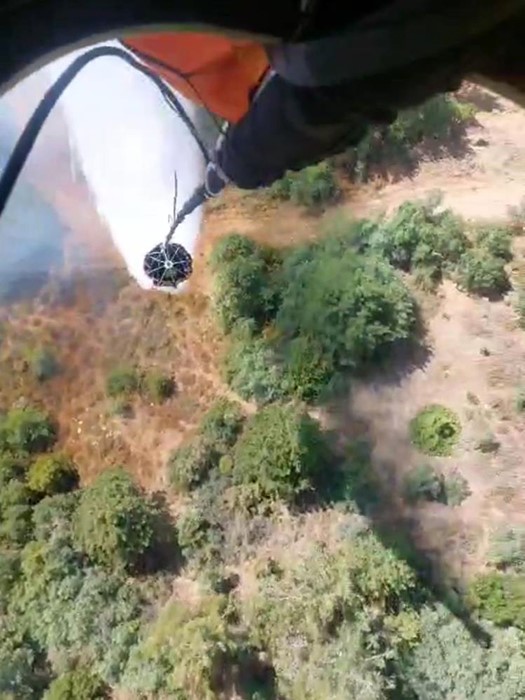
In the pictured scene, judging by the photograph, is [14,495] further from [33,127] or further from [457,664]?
[33,127]

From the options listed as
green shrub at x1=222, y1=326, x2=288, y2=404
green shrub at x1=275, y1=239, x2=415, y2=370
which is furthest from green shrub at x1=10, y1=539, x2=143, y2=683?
green shrub at x1=275, y1=239, x2=415, y2=370

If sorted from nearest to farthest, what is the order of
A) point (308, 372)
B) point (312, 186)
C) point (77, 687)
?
point (77, 687) → point (308, 372) → point (312, 186)

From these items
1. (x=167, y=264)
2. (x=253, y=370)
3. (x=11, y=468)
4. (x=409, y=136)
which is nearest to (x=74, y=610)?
(x=11, y=468)

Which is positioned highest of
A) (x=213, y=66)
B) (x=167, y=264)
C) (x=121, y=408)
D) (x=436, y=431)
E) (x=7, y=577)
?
(x=213, y=66)

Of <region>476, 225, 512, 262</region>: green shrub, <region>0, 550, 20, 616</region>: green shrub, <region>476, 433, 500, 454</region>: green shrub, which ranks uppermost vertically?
<region>476, 225, 512, 262</region>: green shrub

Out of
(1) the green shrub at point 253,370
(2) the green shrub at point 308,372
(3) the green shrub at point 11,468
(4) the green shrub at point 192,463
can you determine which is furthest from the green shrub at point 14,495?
(2) the green shrub at point 308,372

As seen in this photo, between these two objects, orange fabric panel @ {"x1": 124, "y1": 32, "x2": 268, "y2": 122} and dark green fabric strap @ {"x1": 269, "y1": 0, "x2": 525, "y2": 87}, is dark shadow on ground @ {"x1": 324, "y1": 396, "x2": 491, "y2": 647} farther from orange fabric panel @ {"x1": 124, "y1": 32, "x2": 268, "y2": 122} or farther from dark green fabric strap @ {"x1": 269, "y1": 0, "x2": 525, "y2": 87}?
dark green fabric strap @ {"x1": 269, "y1": 0, "x2": 525, "y2": 87}
